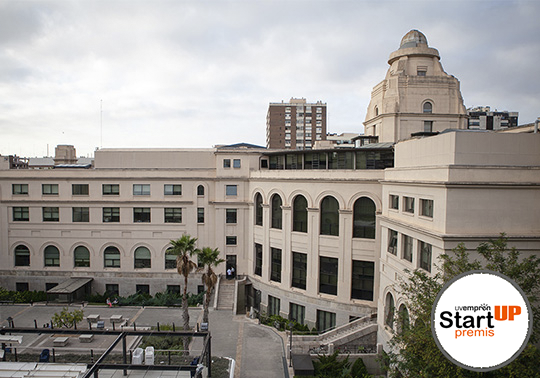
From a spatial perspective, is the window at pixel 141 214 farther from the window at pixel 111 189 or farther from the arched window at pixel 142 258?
the arched window at pixel 142 258

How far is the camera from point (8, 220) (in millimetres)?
45500

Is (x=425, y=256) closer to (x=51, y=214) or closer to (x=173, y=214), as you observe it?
(x=173, y=214)

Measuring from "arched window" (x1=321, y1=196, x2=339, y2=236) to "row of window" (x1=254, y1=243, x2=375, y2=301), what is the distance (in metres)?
2.42

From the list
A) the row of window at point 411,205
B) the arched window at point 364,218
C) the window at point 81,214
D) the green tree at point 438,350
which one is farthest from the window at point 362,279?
the window at point 81,214

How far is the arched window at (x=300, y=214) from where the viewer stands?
3709cm

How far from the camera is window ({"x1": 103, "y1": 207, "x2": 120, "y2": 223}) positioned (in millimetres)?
45031

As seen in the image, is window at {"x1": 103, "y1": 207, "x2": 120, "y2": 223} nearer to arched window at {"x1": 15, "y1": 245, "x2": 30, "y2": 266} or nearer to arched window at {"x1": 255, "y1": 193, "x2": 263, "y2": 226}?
arched window at {"x1": 15, "y1": 245, "x2": 30, "y2": 266}

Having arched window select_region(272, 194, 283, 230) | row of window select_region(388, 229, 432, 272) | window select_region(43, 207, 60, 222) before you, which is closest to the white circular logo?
row of window select_region(388, 229, 432, 272)

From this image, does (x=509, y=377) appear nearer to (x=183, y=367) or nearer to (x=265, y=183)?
(x=183, y=367)

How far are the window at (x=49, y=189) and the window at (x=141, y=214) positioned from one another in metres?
9.22

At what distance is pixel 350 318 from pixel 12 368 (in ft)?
78.5

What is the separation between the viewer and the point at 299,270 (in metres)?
37.4

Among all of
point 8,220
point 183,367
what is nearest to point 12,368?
point 183,367

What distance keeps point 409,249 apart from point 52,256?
38853 mm
